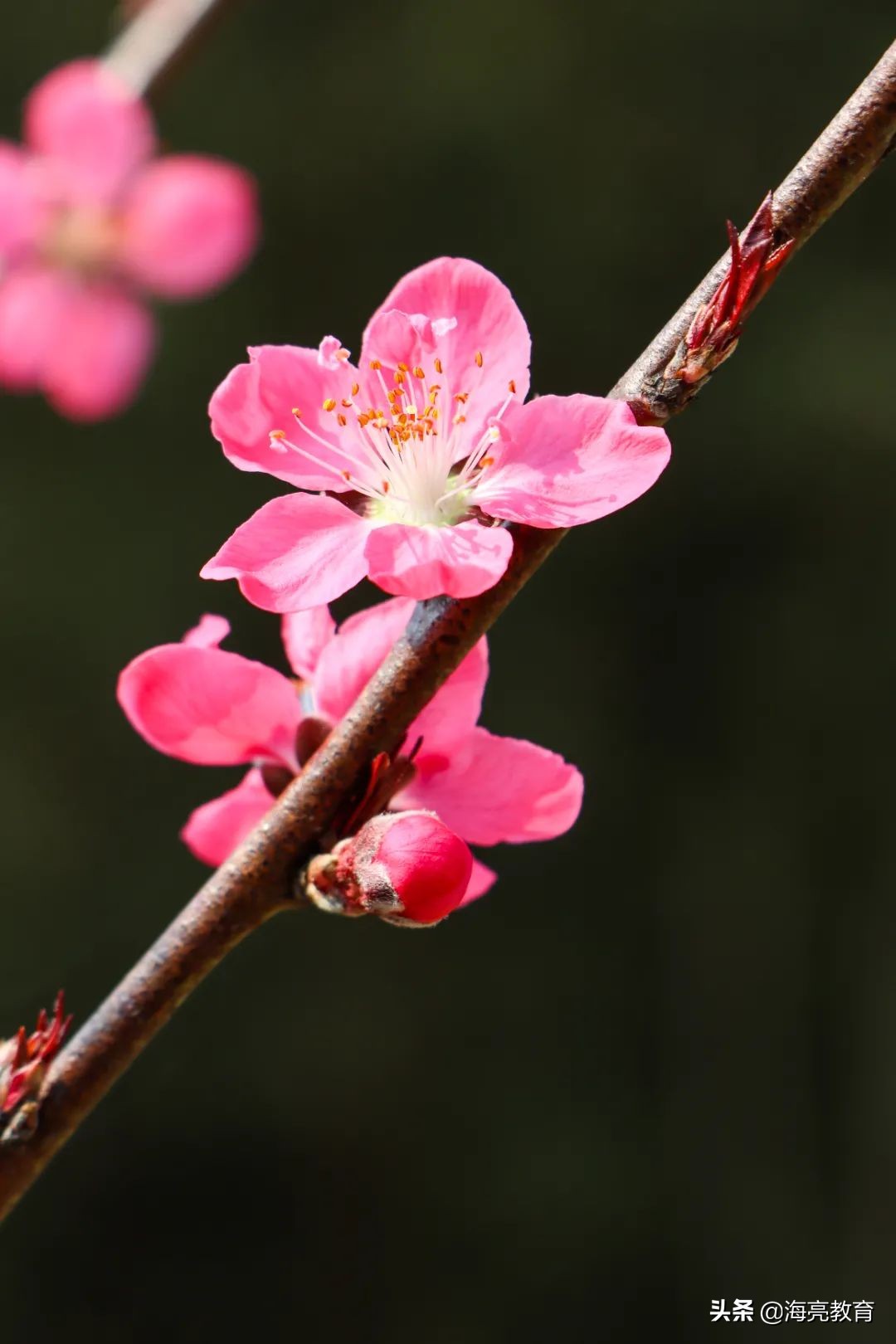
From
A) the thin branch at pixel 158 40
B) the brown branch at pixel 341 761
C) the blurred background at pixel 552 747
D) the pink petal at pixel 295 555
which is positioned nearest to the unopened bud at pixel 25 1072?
the brown branch at pixel 341 761

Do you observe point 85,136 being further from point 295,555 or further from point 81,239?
point 295,555

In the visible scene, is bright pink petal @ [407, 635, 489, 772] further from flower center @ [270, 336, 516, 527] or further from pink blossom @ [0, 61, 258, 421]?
pink blossom @ [0, 61, 258, 421]

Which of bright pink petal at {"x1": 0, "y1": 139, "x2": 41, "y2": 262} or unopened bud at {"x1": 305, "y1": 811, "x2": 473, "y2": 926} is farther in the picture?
bright pink petal at {"x1": 0, "y1": 139, "x2": 41, "y2": 262}

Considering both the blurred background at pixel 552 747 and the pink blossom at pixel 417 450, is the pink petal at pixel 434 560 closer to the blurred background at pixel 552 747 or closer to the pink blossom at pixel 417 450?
the pink blossom at pixel 417 450

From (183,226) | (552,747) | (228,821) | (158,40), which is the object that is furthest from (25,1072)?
(552,747)

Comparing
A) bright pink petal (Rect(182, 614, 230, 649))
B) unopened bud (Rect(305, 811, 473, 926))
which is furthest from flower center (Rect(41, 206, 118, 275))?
unopened bud (Rect(305, 811, 473, 926))

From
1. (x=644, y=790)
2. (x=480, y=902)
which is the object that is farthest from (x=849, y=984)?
(x=480, y=902)
